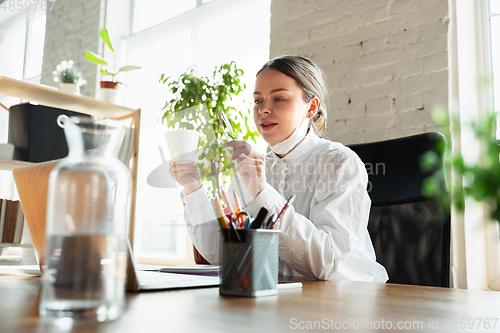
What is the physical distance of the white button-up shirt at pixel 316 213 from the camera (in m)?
0.95

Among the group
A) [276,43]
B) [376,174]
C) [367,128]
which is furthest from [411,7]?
[376,174]

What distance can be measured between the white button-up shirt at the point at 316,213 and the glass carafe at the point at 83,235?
40 centimetres

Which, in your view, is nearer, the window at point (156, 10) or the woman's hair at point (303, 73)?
the woman's hair at point (303, 73)

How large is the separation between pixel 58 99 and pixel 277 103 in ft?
4.97

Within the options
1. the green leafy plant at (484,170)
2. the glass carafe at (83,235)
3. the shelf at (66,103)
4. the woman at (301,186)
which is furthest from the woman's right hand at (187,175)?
the shelf at (66,103)

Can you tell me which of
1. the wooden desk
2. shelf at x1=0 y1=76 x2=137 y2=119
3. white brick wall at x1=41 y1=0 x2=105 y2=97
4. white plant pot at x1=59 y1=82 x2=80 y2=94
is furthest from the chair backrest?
white brick wall at x1=41 y1=0 x2=105 y2=97

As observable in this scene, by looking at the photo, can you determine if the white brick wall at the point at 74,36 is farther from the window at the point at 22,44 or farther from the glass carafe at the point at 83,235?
the glass carafe at the point at 83,235

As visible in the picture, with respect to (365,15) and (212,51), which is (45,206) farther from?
(212,51)

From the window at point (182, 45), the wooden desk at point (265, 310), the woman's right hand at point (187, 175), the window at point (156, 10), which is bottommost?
the wooden desk at point (265, 310)

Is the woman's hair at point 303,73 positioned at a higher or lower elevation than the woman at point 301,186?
higher

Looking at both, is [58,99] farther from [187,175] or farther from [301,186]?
[187,175]

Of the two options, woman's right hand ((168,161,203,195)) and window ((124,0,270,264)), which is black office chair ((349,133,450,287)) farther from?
window ((124,0,270,264))

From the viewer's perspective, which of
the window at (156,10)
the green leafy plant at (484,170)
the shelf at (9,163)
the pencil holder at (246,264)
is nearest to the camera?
the green leafy plant at (484,170)

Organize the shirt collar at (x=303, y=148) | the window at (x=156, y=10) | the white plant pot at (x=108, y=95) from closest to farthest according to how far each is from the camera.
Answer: the shirt collar at (x=303, y=148) < the white plant pot at (x=108, y=95) < the window at (x=156, y=10)
